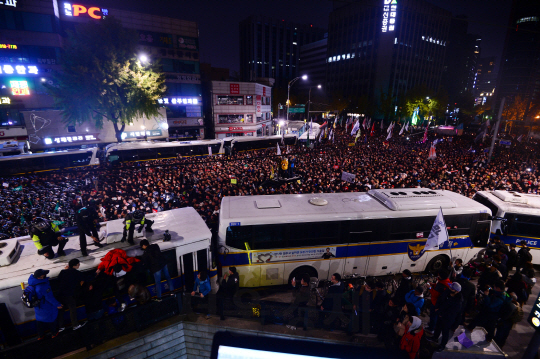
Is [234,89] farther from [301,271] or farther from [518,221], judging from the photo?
[518,221]

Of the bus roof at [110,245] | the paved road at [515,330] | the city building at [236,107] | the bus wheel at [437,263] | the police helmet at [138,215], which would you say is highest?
the city building at [236,107]

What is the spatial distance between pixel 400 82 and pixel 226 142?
3109 inches

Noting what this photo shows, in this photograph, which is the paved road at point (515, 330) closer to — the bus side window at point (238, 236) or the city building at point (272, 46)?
the bus side window at point (238, 236)

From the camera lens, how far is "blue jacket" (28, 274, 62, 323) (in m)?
4.92

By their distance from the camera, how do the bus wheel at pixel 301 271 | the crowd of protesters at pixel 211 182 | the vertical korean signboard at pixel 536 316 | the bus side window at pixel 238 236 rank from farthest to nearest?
1. the crowd of protesters at pixel 211 182
2. the bus wheel at pixel 301 271
3. the bus side window at pixel 238 236
4. the vertical korean signboard at pixel 536 316

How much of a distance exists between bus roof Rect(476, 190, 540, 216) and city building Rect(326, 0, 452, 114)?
245ft

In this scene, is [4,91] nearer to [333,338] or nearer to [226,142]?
[226,142]

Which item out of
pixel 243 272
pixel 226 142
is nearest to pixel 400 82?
pixel 226 142

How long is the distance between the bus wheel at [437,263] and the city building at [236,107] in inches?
1579

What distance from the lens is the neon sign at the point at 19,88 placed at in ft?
90.6

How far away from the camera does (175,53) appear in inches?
1545

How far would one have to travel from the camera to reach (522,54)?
94812mm

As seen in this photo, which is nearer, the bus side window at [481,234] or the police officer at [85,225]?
the police officer at [85,225]

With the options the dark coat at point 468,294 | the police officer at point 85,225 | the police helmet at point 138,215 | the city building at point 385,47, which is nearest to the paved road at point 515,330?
the dark coat at point 468,294
